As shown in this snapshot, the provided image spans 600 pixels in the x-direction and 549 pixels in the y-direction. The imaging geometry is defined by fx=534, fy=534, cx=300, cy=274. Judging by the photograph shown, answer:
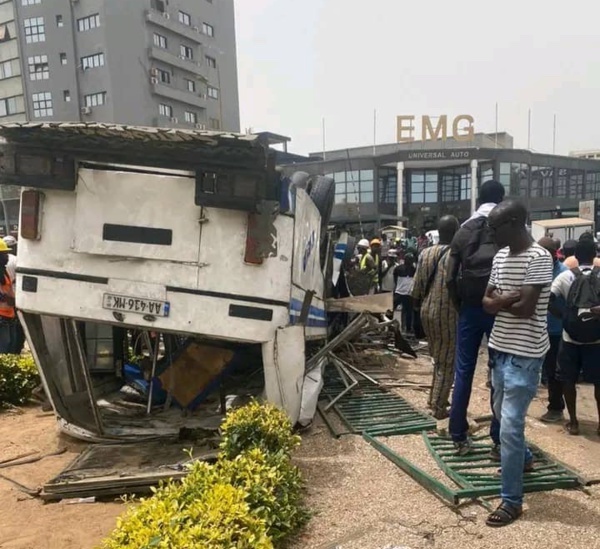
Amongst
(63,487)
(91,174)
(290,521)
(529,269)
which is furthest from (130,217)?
(529,269)

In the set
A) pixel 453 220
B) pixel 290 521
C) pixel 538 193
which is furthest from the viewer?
pixel 538 193

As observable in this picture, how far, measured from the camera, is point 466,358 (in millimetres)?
3971

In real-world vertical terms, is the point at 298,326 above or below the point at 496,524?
above

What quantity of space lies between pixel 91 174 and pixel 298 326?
1.94m

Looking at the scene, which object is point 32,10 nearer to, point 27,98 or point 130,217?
point 27,98

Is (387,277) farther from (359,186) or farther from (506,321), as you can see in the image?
(359,186)

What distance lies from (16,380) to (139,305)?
116 inches

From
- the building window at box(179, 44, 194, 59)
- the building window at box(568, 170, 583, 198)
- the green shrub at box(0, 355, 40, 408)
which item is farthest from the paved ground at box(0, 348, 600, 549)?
the building window at box(179, 44, 194, 59)

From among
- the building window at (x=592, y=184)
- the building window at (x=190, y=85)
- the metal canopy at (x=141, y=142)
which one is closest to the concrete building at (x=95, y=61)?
the building window at (x=190, y=85)

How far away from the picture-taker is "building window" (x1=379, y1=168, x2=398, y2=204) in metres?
41.2

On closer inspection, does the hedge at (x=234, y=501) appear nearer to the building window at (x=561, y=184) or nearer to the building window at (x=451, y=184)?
the building window at (x=451, y=184)

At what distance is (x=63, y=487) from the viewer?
11.8 feet

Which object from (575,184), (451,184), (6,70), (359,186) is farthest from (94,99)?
(575,184)

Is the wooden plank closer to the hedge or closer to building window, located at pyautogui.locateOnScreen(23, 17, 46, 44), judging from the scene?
the hedge
